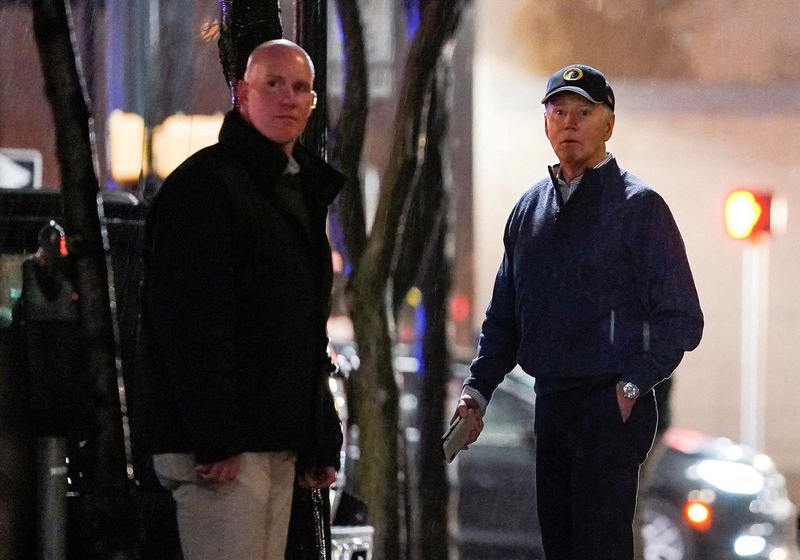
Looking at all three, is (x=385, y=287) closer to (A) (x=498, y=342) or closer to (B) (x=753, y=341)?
(A) (x=498, y=342)

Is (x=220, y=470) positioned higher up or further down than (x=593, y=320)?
further down

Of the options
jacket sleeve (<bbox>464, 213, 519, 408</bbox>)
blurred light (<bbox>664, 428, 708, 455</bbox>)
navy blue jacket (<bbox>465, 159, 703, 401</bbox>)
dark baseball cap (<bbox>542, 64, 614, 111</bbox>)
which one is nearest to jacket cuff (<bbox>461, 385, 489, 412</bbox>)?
jacket sleeve (<bbox>464, 213, 519, 408</bbox>)

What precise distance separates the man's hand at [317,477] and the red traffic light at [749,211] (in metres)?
7.41

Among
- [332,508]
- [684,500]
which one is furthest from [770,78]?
[332,508]

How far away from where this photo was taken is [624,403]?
14.0ft

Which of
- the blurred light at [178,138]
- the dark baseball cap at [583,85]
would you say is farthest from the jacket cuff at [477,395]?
the blurred light at [178,138]

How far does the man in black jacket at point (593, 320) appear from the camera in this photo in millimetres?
4309

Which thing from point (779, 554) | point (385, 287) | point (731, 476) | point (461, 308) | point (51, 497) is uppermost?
point (385, 287)

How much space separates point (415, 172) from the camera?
7109 millimetres

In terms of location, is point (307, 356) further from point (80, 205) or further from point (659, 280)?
point (80, 205)

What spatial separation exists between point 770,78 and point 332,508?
1432 cm

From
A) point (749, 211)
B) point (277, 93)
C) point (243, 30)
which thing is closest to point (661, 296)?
point (277, 93)

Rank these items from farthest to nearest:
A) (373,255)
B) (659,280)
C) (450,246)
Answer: (450,246), (373,255), (659,280)

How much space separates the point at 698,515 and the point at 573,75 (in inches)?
186
